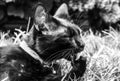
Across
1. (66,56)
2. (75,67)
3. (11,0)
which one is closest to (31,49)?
(66,56)

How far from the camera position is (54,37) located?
7.59ft

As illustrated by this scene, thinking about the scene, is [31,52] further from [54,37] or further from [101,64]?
[101,64]

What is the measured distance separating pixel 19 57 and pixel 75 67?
1.75ft

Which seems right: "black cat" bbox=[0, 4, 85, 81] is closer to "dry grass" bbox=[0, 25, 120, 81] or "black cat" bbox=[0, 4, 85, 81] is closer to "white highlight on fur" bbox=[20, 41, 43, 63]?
"white highlight on fur" bbox=[20, 41, 43, 63]

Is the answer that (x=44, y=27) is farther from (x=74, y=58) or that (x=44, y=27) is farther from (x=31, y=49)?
(x=74, y=58)

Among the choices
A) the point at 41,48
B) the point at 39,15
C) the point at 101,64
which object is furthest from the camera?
the point at 101,64

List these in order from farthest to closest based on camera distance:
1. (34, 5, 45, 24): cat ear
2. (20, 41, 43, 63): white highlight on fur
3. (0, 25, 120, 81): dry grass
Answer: (0, 25, 120, 81): dry grass, (20, 41, 43, 63): white highlight on fur, (34, 5, 45, 24): cat ear

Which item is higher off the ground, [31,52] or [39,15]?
[39,15]

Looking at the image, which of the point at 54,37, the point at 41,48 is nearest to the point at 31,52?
the point at 41,48

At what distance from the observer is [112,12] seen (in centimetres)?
507

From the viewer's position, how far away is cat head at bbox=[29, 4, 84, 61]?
7.45 feet

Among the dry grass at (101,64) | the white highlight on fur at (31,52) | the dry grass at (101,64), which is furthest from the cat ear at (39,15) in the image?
the dry grass at (101,64)

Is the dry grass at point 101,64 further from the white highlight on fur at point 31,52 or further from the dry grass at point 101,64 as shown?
the white highlight on fur at point 31,52

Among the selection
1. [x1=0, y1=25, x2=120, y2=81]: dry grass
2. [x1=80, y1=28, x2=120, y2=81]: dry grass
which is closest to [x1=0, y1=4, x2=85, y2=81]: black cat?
→ [x1=0, y1=25, x2=120, y2=81]: dry grass
